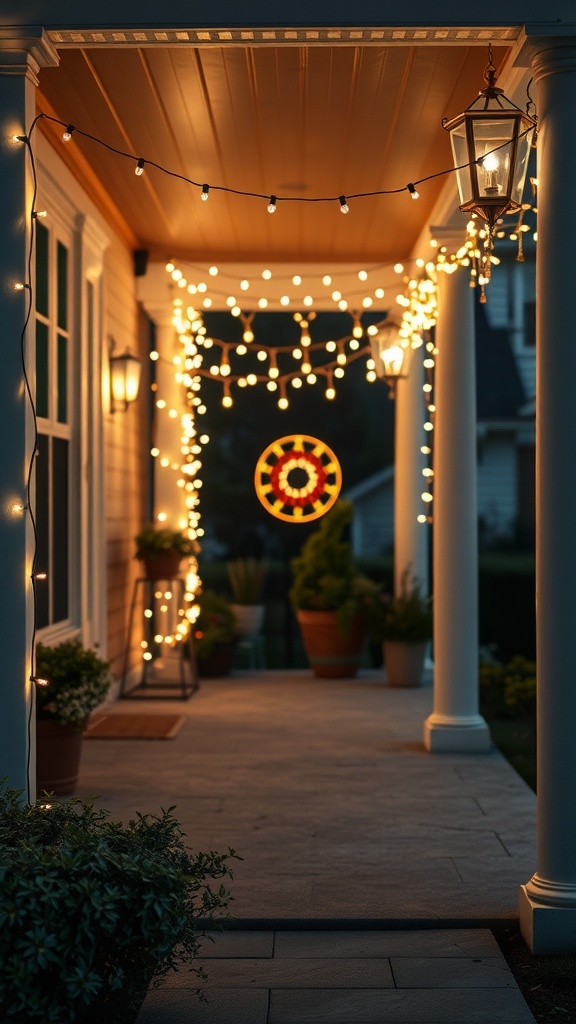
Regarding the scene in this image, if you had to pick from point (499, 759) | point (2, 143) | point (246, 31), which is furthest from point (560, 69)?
point (499, 759)

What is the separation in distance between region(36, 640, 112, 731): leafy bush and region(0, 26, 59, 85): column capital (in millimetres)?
2373

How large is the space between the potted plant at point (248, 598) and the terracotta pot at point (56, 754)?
4952mm

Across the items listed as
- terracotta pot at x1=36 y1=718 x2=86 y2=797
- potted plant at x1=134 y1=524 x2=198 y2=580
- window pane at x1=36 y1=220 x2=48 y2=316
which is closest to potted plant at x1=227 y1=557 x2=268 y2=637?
potted plant at x1=134 y1=524 x2=198 y2=580

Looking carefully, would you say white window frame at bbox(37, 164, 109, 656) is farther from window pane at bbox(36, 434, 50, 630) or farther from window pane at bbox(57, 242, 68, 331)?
window pane at bbox(36, 434, 50, 630)

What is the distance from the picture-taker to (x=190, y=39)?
12.2 feet

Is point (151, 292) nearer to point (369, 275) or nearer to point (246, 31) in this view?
point (369, 275)

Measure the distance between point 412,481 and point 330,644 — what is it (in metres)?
1.43

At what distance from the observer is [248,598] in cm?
1047

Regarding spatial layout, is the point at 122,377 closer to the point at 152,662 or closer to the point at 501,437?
the point at 152,662

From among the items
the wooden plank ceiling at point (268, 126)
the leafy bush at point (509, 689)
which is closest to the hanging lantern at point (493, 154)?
the wooden plank ceiling at point (268, 126)

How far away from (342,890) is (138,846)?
121 centimetres

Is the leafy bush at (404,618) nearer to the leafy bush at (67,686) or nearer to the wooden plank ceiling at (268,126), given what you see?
the wooden plank ceiling at (268,126)

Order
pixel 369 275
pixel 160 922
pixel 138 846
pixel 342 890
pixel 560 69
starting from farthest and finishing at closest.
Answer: pixel 369 275 < pixel 342 890 < pixel 560 69 < pixel 138 846 < pixel 160 922

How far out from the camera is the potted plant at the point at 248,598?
10.4 metres
